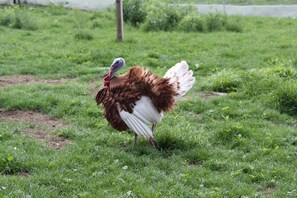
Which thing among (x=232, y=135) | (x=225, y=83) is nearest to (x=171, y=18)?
(x=225, y=83)

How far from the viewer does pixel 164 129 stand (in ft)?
24.6

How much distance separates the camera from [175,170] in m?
6.56

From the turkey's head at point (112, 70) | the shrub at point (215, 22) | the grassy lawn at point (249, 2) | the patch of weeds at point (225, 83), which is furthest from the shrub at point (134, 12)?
the turkey's head at point (112, 70)

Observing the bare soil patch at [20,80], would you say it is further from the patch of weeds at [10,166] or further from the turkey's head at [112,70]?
the patch of weeds at [10,166]

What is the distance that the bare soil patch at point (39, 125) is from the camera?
7.55m

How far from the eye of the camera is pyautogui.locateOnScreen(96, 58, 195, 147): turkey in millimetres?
6906

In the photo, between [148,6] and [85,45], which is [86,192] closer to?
[85,45]

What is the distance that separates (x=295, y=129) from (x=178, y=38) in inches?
298

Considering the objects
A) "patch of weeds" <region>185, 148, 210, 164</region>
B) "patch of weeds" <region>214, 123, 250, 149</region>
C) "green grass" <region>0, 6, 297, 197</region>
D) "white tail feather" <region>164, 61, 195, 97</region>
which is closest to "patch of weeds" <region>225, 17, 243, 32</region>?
"green grass" <region>0, 6, 297, 197</region>

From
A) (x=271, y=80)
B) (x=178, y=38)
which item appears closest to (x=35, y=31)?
(x=178, y=38)

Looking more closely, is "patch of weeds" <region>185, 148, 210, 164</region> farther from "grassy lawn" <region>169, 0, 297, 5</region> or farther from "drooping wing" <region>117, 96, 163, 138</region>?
"grassy lawn" <region>169, 0, 297, 5</region>

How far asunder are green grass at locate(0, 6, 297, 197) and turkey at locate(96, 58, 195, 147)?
1.32 ft

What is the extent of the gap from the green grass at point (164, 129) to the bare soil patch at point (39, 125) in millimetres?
136

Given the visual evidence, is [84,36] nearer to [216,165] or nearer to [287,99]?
[287,99]
